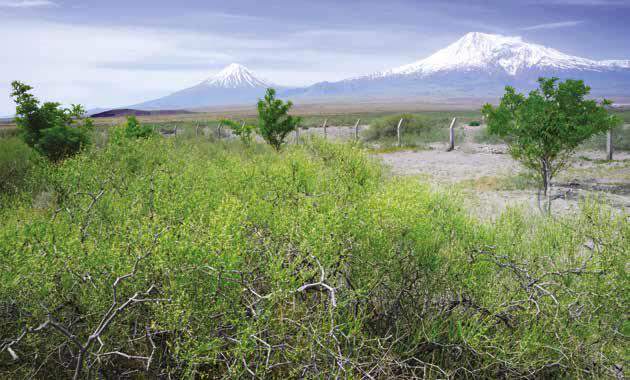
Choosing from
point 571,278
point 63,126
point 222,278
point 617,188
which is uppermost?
point 63,126

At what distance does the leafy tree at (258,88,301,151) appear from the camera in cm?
1478

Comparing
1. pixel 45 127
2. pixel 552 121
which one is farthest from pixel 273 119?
pixel 552 121

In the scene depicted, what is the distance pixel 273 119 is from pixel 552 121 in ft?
27.6

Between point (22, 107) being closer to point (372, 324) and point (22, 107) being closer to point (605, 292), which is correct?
point (372, 324)

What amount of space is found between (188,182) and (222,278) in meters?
3.42

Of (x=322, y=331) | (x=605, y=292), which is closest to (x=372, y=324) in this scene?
(x=322, y=331)

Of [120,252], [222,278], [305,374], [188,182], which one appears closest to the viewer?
[305,374]

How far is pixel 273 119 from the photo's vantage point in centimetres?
1483

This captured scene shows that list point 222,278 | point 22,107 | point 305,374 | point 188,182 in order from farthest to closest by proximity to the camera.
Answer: point 22,107 < point 188,182 < point 222,278 < point 305,374

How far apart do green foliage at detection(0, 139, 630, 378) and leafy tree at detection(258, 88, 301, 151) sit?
1013 cm

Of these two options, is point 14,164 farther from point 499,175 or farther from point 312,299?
point 499,175

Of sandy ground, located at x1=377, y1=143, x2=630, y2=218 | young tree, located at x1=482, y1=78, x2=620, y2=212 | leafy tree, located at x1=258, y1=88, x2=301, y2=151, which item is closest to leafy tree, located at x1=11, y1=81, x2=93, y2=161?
leafy tree, located at x1=258, y1=88, x2=301, y2=151

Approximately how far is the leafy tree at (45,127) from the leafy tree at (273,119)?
220 inches

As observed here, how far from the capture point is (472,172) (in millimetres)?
14547
